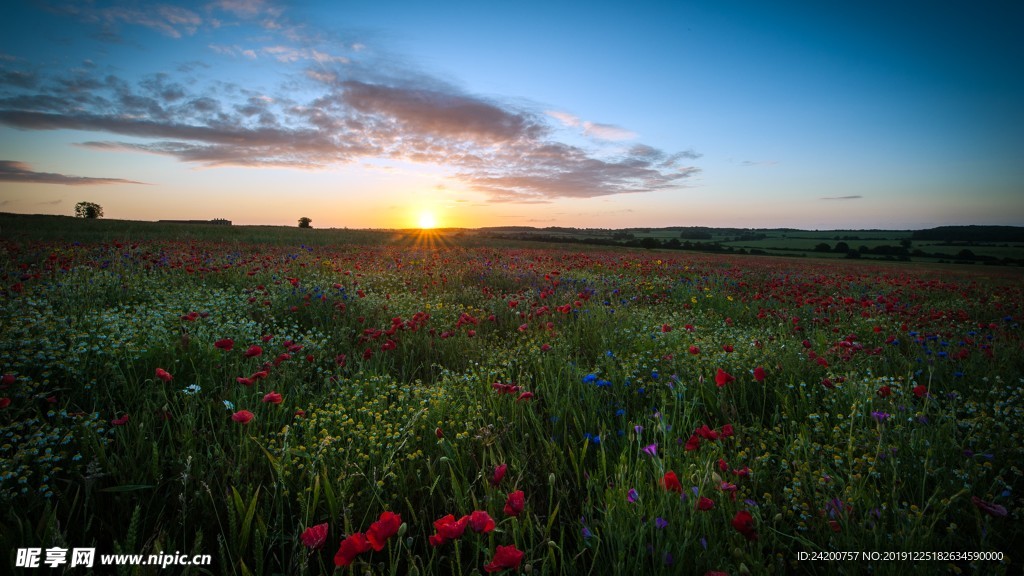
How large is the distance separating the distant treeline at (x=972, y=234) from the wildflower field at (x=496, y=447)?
74.2 metres

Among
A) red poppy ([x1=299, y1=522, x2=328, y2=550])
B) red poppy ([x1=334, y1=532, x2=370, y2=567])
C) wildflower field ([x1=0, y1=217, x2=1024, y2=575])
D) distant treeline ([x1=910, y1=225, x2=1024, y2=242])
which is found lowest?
wildflower field ([x1=0, y1=217, x2=1024, y2=575])

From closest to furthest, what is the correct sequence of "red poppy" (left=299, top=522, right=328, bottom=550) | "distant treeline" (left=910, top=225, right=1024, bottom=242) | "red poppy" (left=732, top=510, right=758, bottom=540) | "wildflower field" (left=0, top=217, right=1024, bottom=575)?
"red poppy" (left=299, top=522, right=328, bottom=550) → "red poppy" (left=732, top=510, right=758, bottom=540) → "wildflower field" (left=0, top=217, right=1024, bottom=575) → "distant treeline" (left=910, top=225, right=1024, bottom=242)

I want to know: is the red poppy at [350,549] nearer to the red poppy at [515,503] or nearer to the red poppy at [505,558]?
the red poppy at [505,558]

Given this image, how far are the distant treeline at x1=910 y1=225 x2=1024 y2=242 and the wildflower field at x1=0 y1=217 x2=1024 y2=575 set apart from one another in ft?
243

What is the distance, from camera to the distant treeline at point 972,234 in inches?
2076

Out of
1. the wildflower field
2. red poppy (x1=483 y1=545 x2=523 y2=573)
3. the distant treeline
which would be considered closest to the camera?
red poppy (x1=483 y1=545 x2=523 y2=573)

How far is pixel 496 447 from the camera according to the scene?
255 centimetres

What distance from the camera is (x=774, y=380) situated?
3.63 m

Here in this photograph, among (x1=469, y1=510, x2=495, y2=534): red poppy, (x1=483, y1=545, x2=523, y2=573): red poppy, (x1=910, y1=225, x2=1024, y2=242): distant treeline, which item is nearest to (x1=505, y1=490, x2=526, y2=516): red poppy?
(x1=469, y1=510, x2=495, y2=534): red poppy

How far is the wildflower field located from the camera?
1736 mm

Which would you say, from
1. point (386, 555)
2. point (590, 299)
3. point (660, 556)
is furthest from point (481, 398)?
point (590, 299)

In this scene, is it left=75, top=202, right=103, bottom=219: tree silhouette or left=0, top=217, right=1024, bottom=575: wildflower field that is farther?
left=75, top=202, right=103, bottom=219: tree silhouette

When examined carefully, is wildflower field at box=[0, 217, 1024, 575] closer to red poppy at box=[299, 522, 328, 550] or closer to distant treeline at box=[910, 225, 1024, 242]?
red poppy at box=[299, 522, 328, 550]

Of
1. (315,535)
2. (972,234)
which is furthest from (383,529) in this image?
(972,234)
